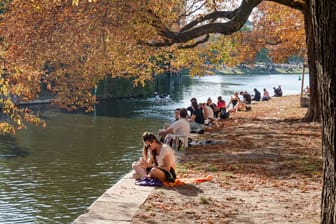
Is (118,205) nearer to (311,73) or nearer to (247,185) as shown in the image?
(247,185)

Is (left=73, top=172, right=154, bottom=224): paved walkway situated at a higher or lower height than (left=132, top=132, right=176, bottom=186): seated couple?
lower

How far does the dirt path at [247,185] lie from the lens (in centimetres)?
939

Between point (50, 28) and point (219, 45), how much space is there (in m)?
11.8

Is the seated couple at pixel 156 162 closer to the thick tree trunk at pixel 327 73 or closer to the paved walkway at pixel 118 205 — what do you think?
the paved walkway at pixel 118 205

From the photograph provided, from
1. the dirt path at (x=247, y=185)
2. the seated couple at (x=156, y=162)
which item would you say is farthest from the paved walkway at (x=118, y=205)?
the seated couple at (x=156, y=162)

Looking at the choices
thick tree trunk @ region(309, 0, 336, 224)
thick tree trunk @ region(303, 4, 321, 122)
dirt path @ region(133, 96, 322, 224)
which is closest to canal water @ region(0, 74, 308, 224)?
dirt path @ region(133, 96, 322, 224)

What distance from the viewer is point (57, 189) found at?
17594 mm

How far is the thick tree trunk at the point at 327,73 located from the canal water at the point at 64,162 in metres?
9.46

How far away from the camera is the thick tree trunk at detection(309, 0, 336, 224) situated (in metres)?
5.70

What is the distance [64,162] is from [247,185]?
12409 mm

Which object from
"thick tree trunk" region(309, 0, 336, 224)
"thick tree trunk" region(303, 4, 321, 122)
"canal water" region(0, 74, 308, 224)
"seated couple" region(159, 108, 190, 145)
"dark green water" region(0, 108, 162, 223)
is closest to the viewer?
"thick tree trunk" region(309, 0, 336, 224)

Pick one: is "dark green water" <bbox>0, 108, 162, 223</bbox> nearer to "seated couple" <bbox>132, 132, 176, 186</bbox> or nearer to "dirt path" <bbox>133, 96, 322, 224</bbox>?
"seated couple" <bbox>132, 132, 176, 186</bbox>

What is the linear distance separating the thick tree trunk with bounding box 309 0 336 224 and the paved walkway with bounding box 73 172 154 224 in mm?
4066

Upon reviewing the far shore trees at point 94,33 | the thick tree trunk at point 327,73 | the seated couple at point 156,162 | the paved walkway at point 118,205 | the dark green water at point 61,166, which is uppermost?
the far shore trees at point 94,33
